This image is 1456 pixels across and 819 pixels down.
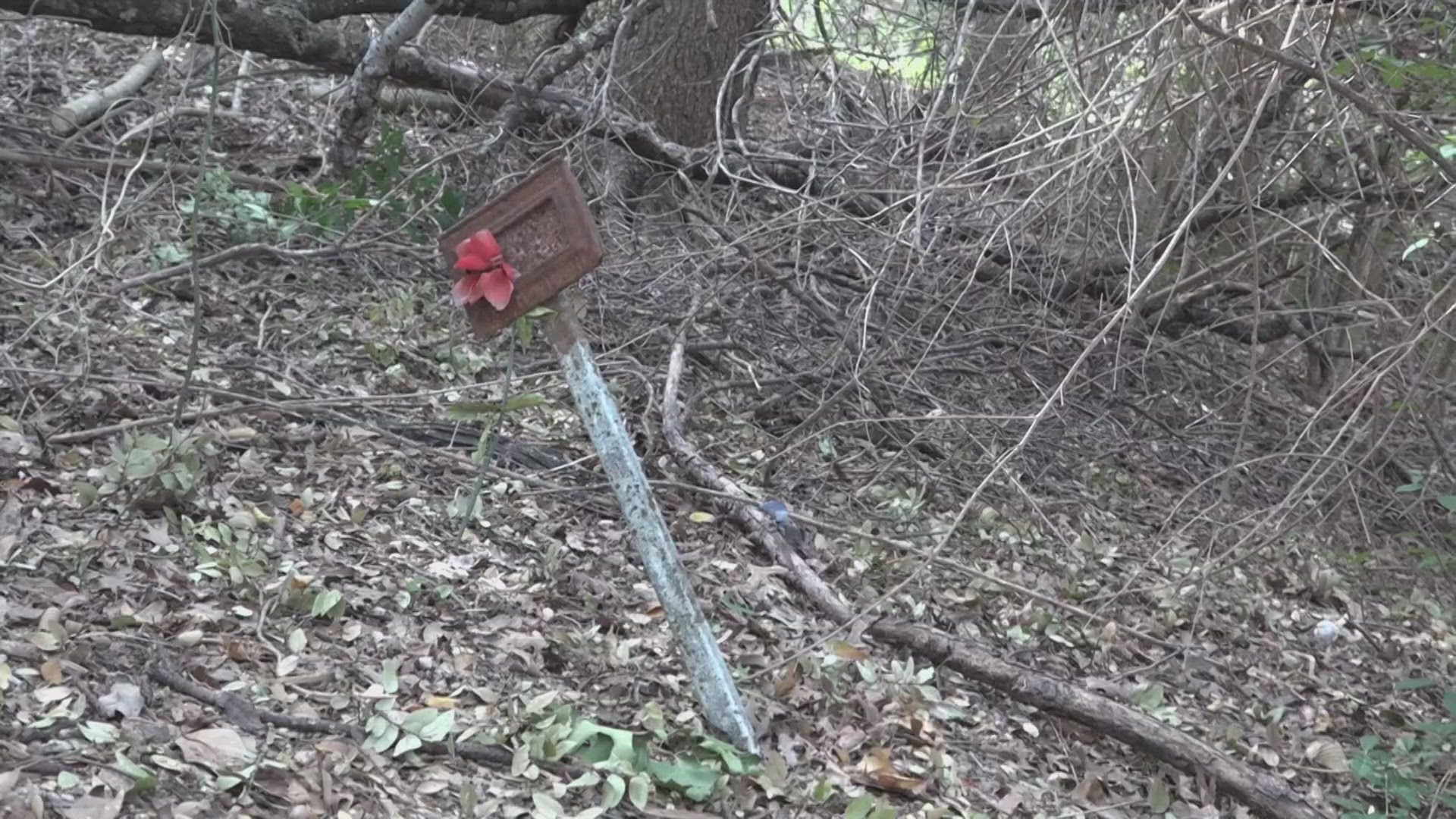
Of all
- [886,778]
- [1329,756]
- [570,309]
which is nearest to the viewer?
[570,309]

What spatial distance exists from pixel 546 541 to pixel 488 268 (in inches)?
44.7

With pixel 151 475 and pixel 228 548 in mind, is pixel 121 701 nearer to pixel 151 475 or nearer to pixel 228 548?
pixel 228 548

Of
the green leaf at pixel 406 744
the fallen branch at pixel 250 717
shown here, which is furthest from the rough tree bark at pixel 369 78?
the green leaf at pixel 406 744

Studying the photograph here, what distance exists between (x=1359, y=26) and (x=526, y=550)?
3.26 meters

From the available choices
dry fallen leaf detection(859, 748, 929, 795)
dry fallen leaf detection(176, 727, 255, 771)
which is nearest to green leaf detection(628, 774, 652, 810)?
dry fallen leaf detection(859, 748, 929, 795)

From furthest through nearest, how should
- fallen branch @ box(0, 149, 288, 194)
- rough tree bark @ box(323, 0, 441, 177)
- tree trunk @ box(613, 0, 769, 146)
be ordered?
tree trunk @ box(613, 0, 769, 146) → rough tree bark @ box(323, 0, 441, 177) → fallen branch @ box(0, 149, 288, 194)

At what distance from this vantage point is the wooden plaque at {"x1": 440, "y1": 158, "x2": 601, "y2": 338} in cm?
252

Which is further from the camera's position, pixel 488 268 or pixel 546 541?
pixel 546 541

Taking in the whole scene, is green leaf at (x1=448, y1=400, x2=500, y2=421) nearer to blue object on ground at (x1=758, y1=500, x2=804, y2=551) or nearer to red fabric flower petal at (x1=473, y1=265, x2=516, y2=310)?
blue object on ground at (x1=758, y1=500, x2=804, y2=551)

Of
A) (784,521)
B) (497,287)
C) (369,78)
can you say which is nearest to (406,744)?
(497,287)

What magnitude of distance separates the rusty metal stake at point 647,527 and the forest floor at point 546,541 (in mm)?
103

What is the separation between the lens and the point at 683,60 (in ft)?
19.0

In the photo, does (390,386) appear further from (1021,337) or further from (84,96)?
(1021,337)

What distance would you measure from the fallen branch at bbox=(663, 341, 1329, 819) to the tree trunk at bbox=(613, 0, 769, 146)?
2.62 meters
